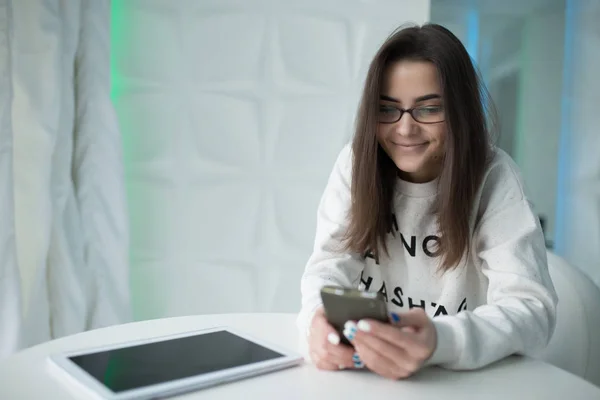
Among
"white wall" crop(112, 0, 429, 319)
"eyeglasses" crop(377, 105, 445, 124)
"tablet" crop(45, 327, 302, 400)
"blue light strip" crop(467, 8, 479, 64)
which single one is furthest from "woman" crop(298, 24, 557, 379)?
"blue light strip" crop(467, 8, 479, 64)

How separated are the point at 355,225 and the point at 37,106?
1.15m

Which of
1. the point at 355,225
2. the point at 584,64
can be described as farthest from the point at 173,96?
the point at 584,64

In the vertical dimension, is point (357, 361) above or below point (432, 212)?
below

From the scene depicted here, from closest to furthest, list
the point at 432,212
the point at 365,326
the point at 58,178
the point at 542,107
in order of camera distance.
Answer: the point at 365,326
the point at 432,212
the point at 58,178
the point at 542,107

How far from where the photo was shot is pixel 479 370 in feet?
3.17

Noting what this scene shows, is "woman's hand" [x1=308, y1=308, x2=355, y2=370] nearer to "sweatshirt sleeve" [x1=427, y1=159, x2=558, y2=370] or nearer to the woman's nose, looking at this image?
"sweatshirt sleeve" [x1=427, y1=159, x2=558, y2=370]

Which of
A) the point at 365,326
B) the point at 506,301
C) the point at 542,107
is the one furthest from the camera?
the point at 542,107

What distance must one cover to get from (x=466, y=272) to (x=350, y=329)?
0.54m

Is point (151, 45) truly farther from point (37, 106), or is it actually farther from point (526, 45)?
point (526, 45)

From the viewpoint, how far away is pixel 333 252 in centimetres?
136

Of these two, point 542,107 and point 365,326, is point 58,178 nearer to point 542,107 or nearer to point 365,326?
point 365,326

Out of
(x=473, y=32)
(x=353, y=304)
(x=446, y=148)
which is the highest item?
(x=473, y=32)

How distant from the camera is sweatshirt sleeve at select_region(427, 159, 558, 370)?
3.11ft

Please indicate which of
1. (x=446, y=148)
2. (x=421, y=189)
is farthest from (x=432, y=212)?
(x=446, y=148)
